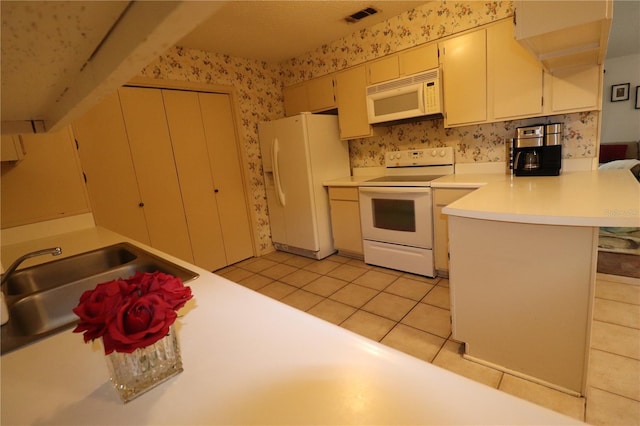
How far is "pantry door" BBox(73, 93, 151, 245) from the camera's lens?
8.44ft

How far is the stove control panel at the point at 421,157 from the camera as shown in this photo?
2939mm

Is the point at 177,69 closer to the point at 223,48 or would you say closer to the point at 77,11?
the point at 223,48

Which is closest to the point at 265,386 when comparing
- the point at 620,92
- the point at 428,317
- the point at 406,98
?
the point at 428,317

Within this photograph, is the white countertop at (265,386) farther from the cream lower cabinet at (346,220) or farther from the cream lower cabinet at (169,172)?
the cream lower cabinet at (346,220)

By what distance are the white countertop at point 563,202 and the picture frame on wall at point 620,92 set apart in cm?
549

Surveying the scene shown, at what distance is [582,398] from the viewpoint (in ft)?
4.64

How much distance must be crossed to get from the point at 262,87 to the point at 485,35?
2.48m

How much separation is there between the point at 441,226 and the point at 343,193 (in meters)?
1.11

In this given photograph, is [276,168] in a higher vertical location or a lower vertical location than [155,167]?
lower

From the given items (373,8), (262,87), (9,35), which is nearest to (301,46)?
(262,87)

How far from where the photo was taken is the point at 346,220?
3367 millimetres

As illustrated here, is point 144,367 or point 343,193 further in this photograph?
point 343,193

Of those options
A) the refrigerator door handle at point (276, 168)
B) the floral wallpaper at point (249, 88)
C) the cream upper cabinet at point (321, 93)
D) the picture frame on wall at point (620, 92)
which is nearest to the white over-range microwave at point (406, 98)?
the cream upper cabinet at point (321, 93)

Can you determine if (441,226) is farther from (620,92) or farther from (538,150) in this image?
(620,92)
